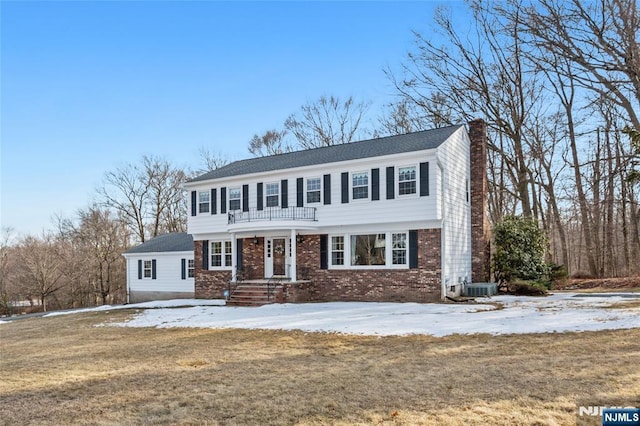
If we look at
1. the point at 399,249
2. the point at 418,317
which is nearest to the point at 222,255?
the point at 399,249

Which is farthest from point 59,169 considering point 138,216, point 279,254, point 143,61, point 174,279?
point 138,216

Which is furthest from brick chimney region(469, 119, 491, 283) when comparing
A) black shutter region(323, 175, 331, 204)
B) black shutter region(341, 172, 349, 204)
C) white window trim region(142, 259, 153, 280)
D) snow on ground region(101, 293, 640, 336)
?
white window trim region(142, 259, 153, 280)

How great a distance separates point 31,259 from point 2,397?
29.5 m

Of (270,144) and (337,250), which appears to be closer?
(337,250)

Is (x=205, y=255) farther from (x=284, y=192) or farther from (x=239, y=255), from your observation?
(x=284, y=192)

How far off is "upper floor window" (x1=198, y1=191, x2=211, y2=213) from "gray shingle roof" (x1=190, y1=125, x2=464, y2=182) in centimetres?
66

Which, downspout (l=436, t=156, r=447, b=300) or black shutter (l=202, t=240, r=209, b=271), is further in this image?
black shutter (l=202, t=240, r=209, b=271)

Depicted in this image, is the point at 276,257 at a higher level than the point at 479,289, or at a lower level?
higher

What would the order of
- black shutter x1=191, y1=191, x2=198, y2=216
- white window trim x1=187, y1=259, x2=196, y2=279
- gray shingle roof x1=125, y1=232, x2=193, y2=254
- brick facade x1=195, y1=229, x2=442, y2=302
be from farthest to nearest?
1. gray shingle roof x1=125, y1=232, x2=193, y2=254
2. white window trim x1=187, y1=259, x2=196, y2=279
3. black shutter x1=191, y1=191, x2=198, y2=216
4. brick facade x1=195, y1=229, x2=442, y2=302

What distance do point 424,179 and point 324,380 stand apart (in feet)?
37.2

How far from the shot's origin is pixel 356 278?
58.7 ft

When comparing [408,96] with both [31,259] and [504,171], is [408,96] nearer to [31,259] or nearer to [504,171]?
[504,171]

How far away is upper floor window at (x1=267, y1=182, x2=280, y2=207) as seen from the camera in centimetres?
1961

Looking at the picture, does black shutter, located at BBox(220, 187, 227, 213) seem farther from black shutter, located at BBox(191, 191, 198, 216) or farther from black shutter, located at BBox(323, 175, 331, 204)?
black shutter, located at BBox(323, 175, 331, 204)
